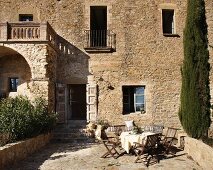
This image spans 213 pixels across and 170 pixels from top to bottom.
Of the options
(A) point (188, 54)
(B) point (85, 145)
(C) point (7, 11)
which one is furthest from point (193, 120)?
(C) point (7, 11)

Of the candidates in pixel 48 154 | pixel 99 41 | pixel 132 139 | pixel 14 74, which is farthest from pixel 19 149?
pixel 99 41

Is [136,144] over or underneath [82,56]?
underneath

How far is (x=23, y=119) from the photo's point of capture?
9.01 m

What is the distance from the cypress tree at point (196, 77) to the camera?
9695 millimetres

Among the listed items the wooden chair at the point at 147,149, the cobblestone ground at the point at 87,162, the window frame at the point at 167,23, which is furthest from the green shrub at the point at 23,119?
the window frame at the point at 167,23

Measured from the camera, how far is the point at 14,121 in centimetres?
862

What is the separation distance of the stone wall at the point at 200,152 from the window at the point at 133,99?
430 cm

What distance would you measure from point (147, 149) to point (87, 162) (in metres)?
1.77

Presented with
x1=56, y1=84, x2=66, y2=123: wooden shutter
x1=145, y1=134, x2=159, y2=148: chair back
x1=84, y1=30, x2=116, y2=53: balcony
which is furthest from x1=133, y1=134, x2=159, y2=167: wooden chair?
x1=84, y1=30, x2=116, y2=53: balcony

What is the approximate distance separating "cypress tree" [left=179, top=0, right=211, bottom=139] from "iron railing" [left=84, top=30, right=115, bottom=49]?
3.76 m

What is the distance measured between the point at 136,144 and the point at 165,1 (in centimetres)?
794

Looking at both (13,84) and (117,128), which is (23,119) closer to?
(117,128)

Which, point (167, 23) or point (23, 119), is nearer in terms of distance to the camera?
Answer: point (23, 119)

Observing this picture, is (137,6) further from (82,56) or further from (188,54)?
(188,54)
